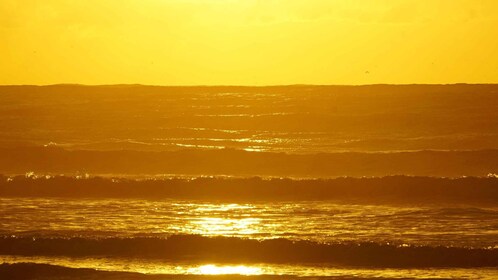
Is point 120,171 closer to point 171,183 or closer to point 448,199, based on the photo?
point 171,183

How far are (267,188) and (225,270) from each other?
12598mm

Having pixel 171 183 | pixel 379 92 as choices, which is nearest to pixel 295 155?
pixel 171 183

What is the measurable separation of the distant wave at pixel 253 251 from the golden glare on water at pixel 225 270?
60 cm

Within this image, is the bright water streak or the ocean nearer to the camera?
the ocean

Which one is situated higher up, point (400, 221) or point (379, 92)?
point (379, 92)

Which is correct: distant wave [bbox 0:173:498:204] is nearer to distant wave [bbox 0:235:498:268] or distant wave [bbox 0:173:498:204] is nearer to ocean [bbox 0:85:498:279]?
ocean [bbox 0:85:498:279]

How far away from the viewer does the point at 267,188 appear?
2806 centimetres

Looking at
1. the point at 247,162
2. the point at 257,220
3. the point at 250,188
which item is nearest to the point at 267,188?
the point at 250,188

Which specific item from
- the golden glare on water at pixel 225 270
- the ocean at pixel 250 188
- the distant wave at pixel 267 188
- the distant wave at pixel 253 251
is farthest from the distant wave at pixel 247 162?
the golden glare on water at pixel 225 270

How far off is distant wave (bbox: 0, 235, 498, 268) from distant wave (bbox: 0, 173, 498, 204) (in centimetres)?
871

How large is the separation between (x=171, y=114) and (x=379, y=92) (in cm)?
1630

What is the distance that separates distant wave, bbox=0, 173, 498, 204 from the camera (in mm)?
26573

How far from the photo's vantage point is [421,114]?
5262 cm

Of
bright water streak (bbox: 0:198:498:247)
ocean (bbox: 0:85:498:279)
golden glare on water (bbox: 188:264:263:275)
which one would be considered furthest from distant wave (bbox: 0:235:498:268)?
bright water streak (bbox: 0:198:498:247)
